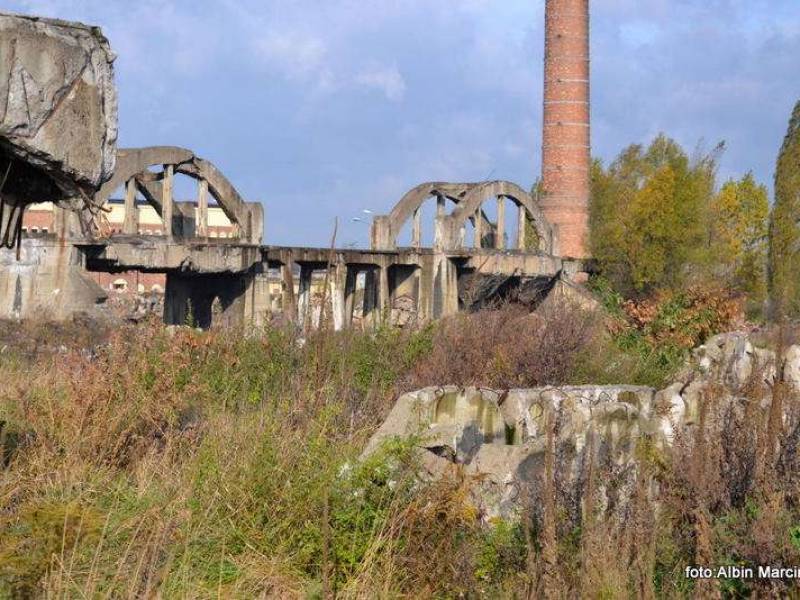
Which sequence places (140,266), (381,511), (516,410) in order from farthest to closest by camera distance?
(140,266)
(516,410)
(381,511)

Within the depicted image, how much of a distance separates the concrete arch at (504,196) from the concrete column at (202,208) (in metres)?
8.38

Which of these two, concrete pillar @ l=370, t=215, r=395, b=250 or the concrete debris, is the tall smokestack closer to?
concrete pillar @ l=370, t=215, r=395, b=250

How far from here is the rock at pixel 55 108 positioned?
5039 mm

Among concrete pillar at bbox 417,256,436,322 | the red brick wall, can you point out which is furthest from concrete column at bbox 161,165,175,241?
the red brick wall

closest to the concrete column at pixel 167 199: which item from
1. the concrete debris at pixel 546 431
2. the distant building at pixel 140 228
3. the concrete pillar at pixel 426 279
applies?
the concrete pillar at pixel 426 279

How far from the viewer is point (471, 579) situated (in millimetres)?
5988

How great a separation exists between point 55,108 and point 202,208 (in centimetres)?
2449

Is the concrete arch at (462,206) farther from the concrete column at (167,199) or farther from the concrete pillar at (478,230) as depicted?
the concrete column at (167,199)

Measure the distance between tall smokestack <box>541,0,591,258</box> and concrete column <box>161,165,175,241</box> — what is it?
2517cm

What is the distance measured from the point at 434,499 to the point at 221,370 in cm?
420

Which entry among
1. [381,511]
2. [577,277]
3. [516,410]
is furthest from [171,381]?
[577,277]

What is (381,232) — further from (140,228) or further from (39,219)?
(39,219)

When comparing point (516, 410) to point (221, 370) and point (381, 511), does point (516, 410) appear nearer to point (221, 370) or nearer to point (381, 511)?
point (381, 511)

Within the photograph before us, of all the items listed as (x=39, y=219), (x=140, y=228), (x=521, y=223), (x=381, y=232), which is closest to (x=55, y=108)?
(x=381, y=232)
